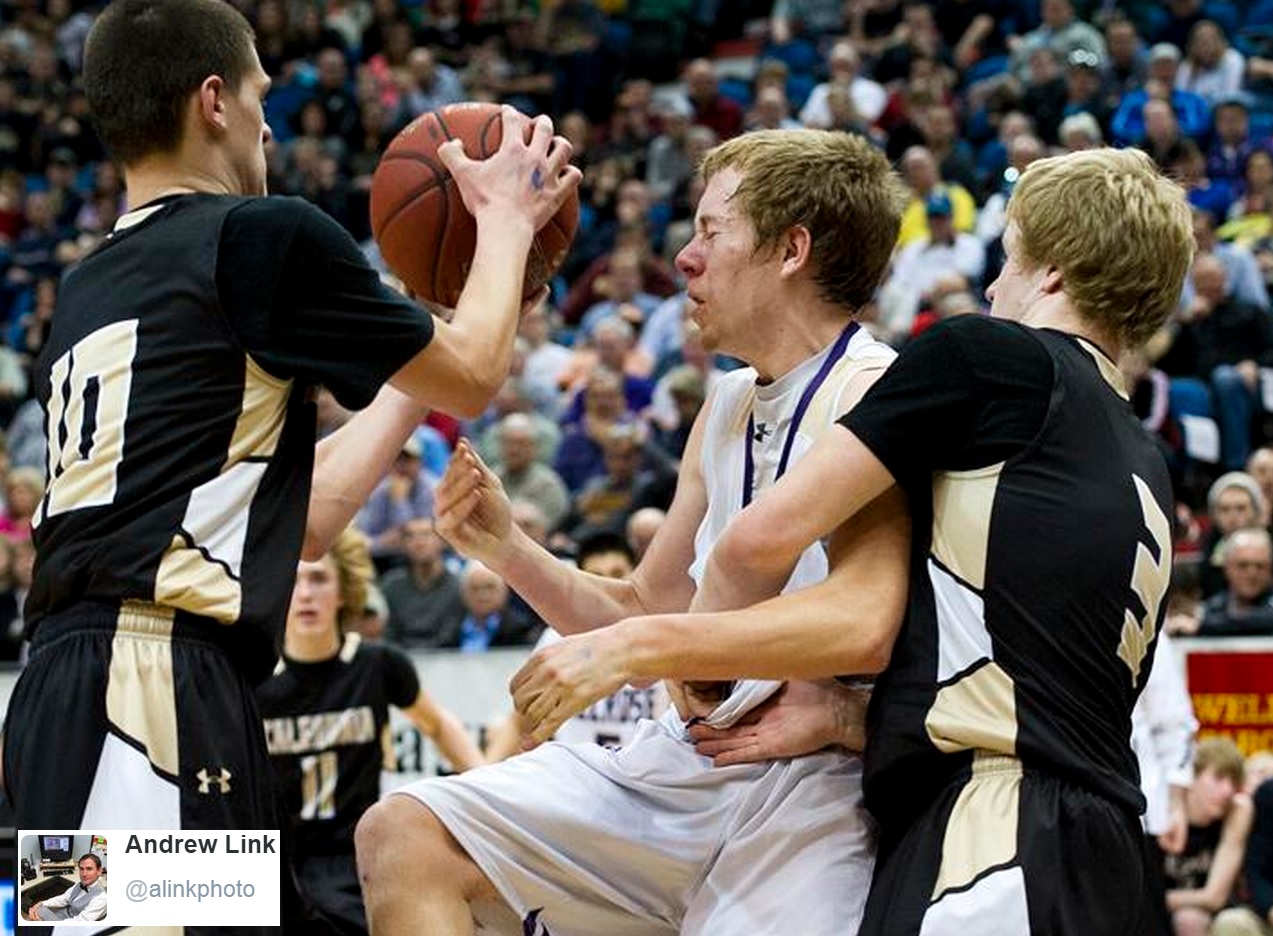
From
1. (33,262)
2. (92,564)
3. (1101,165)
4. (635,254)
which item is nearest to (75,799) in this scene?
(92,564)

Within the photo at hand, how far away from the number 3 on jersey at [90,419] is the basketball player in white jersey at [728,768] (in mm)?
854

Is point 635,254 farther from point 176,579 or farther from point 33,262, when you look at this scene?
point 176,579

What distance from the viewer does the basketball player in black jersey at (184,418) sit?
3.94 metres

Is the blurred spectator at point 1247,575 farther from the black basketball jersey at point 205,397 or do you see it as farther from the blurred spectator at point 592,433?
the black basketball jersey at point 205,397

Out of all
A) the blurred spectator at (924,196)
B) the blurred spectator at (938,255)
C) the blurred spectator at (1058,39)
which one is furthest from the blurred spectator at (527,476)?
the blurred spectator at (1058,39)

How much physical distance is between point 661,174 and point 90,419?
47.0 feet

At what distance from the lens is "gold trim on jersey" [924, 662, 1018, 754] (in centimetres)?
385

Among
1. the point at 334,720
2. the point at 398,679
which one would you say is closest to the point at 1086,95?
the point at 398,679

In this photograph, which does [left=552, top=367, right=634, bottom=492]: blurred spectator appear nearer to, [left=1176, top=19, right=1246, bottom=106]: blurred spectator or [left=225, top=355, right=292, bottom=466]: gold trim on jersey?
[left=1176, top=19, right=1246, bottom=106]: blurred spectator

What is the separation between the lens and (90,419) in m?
4.04

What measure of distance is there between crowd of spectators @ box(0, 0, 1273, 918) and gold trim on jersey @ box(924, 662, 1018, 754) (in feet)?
20.9

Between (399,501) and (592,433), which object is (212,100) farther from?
(592,433)

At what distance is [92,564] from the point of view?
3.95m

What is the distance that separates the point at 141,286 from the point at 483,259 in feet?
2.25
